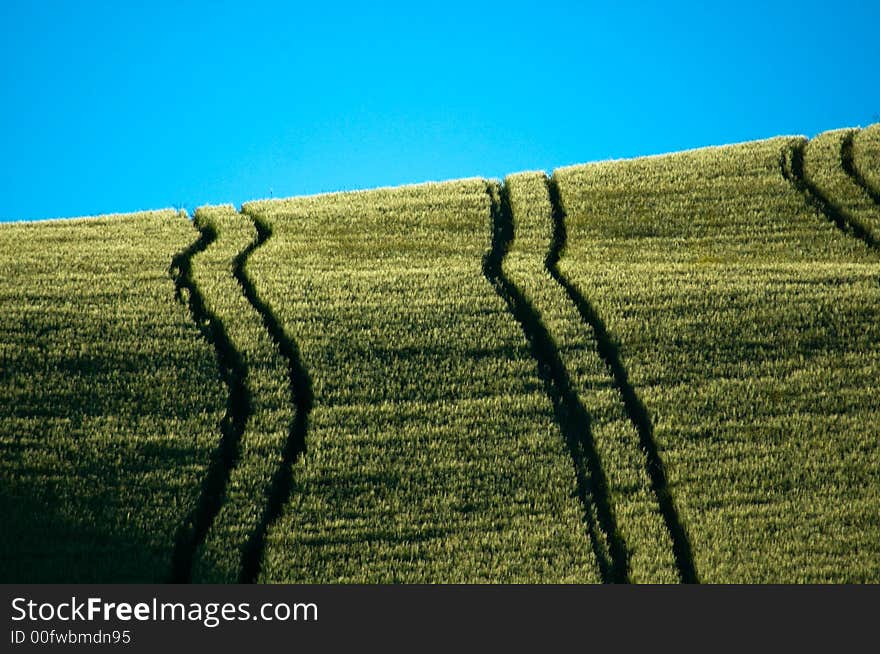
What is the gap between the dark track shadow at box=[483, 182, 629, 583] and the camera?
1424 cm

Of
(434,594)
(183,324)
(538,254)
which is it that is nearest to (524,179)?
(538,254)

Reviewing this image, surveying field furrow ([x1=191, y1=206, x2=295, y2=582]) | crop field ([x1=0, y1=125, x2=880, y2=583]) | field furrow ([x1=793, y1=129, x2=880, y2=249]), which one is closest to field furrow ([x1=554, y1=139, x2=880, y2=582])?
crop field ([x1=0, y1=125, x2=880, y2=583])

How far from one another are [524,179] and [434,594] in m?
20.4

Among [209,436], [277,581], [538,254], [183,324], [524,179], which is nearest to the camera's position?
[277,581]

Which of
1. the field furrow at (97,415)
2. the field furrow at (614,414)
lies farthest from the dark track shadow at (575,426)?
the field furrow at (97,415)

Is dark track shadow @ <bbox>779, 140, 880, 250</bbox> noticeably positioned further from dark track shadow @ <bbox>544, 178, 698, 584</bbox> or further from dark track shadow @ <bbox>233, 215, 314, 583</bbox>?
dark track shadow @ <bbox>233, 215, 314, 583</bbox>

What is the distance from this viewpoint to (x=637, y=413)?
1725 cm

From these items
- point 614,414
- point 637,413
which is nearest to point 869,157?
point 637,413

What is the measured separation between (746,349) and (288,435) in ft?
32.6

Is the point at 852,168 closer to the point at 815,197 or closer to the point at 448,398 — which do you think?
the point at 815,197

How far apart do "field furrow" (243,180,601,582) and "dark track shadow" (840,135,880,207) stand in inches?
474

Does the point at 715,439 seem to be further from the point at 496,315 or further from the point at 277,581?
the point at 277,581

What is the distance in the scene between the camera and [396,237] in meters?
25.2

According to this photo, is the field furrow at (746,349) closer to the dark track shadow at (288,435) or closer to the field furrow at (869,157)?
the field furrow at (869,157)
